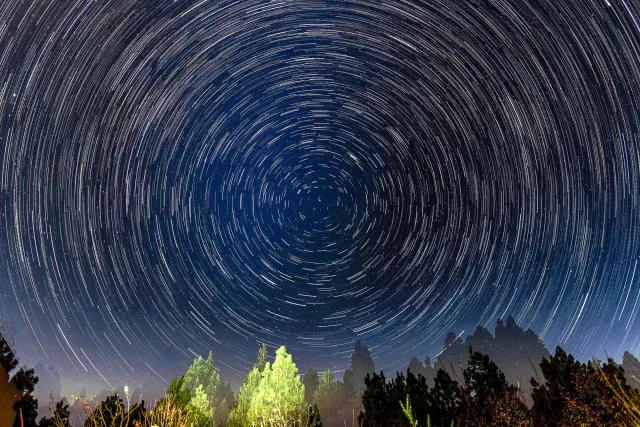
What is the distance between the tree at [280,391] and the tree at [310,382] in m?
37.5

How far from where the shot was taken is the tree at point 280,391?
29156mm

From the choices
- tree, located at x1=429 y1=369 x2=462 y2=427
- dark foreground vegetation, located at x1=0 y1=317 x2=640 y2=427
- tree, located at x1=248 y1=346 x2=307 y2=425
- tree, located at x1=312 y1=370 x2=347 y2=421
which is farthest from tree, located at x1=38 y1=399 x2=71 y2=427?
tree, located at x1=312 y1=370 x2=347 y2=421

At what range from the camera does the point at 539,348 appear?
198ft

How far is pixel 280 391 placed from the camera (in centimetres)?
3191

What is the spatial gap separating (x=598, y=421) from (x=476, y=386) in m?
7.49

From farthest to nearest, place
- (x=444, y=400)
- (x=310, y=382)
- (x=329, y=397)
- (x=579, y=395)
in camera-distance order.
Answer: (x=310, y=382) < (x=329, y=397) < (x=444, y=400) < (x=579, y=395)

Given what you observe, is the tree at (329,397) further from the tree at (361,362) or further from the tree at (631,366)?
the tree at (631,366)

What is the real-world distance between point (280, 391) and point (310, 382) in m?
42.5

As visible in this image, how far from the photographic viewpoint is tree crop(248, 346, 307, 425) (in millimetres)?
29156

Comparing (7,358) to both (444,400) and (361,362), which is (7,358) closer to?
(444,400)

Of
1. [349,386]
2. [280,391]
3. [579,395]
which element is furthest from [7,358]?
[349,386]

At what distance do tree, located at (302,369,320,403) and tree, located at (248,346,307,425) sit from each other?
3745 cm

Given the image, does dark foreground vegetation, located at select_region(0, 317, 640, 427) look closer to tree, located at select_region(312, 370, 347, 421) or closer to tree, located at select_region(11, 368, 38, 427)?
tree, located at select_region(11, 368, 38, 427)

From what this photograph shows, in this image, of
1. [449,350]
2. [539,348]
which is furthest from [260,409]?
[539,348]
